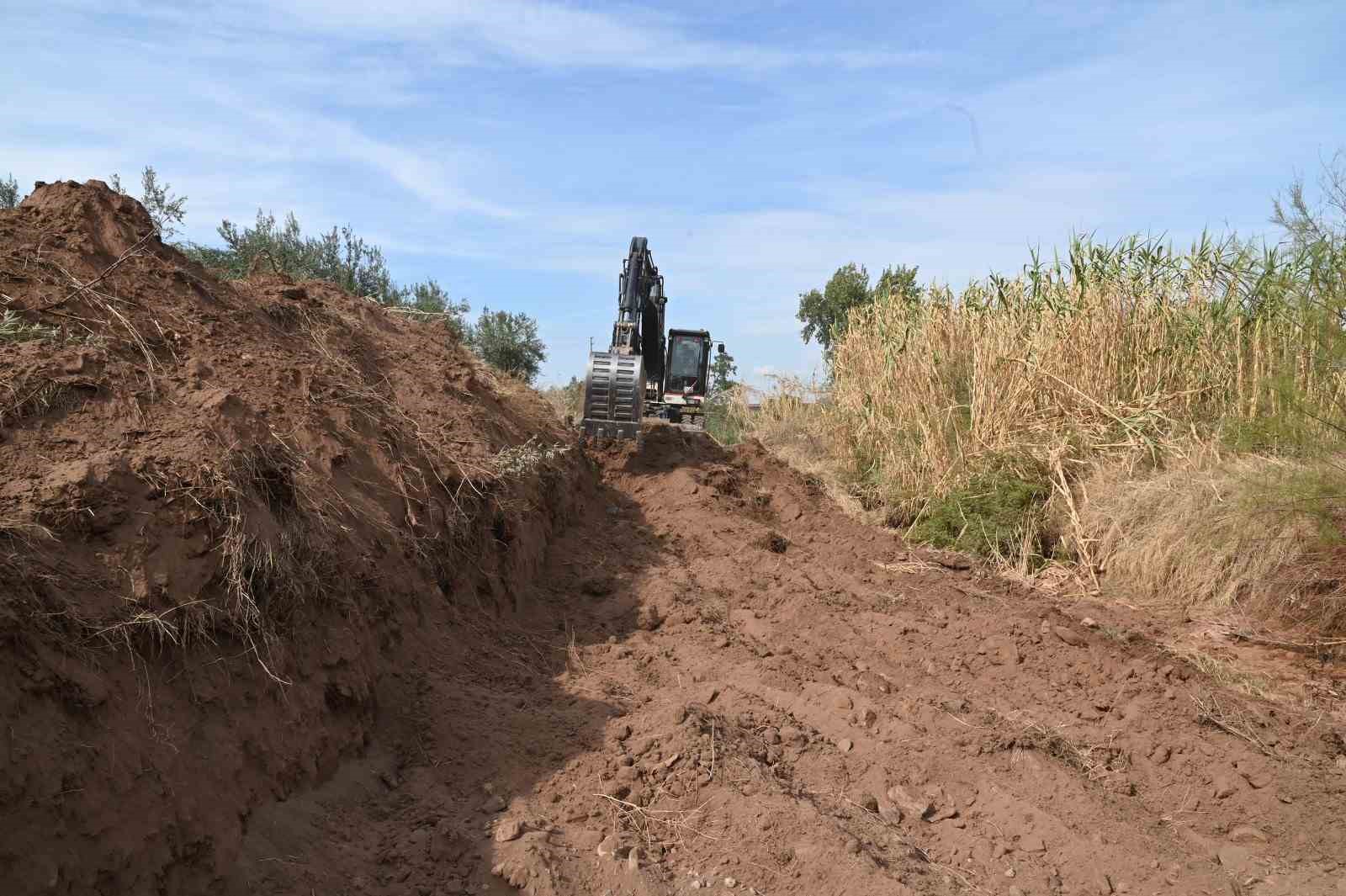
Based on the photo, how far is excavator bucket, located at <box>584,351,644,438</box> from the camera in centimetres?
1095

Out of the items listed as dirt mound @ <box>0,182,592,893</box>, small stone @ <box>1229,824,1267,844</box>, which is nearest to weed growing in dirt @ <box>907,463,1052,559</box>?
small stone @ <box>1229,824,1267,844</box>

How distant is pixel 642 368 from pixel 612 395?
1.68ft

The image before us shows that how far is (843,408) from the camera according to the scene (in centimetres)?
1331

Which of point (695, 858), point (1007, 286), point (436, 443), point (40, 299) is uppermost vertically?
point (1007, 286)

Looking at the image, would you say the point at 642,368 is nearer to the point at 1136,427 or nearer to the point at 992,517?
the point at 992,517

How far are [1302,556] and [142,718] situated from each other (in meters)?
7.43

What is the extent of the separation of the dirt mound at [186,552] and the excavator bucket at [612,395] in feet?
13.2

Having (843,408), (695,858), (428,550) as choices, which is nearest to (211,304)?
(428,550)

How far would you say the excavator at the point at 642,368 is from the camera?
36.0 ft

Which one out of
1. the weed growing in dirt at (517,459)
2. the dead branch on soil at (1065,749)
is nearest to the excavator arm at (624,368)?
the weed growing in dirt at (517,459)

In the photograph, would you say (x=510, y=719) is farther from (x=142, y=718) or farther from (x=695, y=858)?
(x=142, y=718)

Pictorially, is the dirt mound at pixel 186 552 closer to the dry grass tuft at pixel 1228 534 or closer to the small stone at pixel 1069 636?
the small stone at pixel 1069 636

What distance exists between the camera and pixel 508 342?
2066cm

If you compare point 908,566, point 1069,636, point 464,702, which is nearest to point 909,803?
point 464,702
